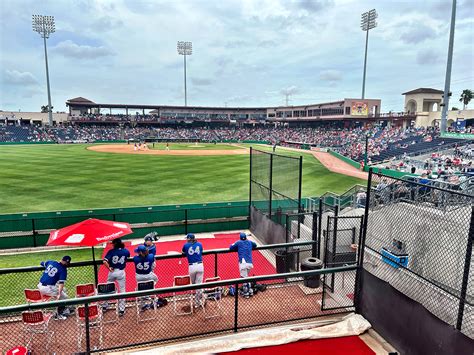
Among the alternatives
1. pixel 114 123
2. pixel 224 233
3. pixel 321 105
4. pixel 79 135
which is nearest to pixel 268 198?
pixel 224 233

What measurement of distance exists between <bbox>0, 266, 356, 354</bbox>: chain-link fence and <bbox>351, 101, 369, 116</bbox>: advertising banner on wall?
214 feet

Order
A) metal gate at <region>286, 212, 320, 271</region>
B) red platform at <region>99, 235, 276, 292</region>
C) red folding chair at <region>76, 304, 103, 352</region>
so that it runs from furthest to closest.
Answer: red platform at <region>99, 235, 276, 292</region> < metal gate at <region>286, 212, 320, 271</region> < red folding chair at <region>76, 304, 103, 352</region>

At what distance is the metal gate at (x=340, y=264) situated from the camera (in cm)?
734

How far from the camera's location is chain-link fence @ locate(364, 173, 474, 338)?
527cm

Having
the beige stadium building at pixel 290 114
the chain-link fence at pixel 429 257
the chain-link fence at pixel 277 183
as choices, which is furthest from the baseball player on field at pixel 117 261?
the beige stadium building at pixel 290 114

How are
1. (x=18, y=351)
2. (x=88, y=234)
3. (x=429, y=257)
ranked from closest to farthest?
(x=18, y=351) < (x=429, y=257) < (x=88, y=234)

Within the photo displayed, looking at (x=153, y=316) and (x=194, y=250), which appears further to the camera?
(x=194, y=250)

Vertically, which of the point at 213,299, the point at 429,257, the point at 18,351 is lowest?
the point at 213,299

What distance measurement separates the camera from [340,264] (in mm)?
9508

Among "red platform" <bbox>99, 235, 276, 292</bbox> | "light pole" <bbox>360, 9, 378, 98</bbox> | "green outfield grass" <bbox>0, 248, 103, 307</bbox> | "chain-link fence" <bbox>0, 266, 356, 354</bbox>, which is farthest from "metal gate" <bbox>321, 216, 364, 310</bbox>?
"light pole" <bbox>360, 9, 378, 98</bbox>

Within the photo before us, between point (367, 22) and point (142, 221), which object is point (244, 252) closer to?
point (142, 221)

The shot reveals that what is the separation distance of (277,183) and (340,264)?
4028 mm

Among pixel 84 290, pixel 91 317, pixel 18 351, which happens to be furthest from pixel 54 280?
pixel 18 351

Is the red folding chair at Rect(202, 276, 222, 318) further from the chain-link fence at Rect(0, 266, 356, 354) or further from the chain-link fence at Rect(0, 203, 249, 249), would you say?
the chain-link fence at Rect(0, 203, 249, 249)
